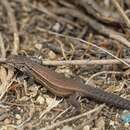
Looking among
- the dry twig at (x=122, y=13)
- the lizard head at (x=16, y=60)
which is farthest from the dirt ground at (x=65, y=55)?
the lizard head at (x=16, y=60)

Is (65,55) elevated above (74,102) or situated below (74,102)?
above

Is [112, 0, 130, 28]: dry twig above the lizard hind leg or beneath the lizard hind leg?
above

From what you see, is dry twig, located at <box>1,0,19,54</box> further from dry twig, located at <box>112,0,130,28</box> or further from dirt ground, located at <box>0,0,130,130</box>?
dry twig, located at <box>112,0,130,28</box>

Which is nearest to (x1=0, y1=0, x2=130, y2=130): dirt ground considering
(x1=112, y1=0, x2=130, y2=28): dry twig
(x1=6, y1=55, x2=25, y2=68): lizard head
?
(x1=112, y1=0, x2=130, y2=28): dry twig

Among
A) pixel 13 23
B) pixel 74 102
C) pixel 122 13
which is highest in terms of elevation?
pixel 122 13

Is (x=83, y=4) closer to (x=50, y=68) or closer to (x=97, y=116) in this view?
(x=50, y=68)

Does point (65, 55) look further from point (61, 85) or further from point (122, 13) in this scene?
point (122, 13)

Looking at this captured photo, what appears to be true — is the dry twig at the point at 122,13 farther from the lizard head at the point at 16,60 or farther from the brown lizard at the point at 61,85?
the lizard head at the point at 16,60

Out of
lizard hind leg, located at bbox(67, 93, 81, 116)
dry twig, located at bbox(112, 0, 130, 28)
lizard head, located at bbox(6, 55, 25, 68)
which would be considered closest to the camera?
lizard hind leg, located at bbox(67, 93, 81, 116)

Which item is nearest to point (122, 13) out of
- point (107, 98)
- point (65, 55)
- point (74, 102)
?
point (65, 55)
